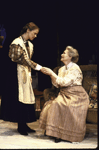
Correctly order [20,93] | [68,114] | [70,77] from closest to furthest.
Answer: [68,114] < [70,77] < [20,93]

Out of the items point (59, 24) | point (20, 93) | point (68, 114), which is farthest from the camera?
point (59, 24)

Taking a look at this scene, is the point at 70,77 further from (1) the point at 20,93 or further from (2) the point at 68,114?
(1) the point at 20,93

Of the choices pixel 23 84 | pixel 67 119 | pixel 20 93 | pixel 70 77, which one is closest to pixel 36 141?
pixel 67 119

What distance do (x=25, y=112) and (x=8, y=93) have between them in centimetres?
35

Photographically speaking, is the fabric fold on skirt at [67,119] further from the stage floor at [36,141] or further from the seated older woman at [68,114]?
the stage floor at [36,141]

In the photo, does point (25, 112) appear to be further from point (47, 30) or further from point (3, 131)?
point (47, 30)

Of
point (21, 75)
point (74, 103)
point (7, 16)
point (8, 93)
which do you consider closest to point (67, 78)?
point (74, 103)

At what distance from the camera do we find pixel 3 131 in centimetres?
321

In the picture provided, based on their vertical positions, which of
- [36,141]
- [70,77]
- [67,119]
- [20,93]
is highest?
[70,77]

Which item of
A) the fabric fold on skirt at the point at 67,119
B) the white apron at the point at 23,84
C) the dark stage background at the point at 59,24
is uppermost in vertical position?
the dark stage background at the point at 59,24

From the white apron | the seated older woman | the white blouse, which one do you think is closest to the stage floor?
the seated older woman

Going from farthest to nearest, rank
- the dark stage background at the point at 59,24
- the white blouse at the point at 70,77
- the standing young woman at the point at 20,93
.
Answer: the dark stage background at the point at 59,24
the standing young woman at the point at 20,93
the white blouse at the point at 70,77

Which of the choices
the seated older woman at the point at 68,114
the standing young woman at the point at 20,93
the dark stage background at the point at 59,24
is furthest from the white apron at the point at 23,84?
the dark stage background at the point at 59,24

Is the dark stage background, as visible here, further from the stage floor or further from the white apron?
the stage floor
